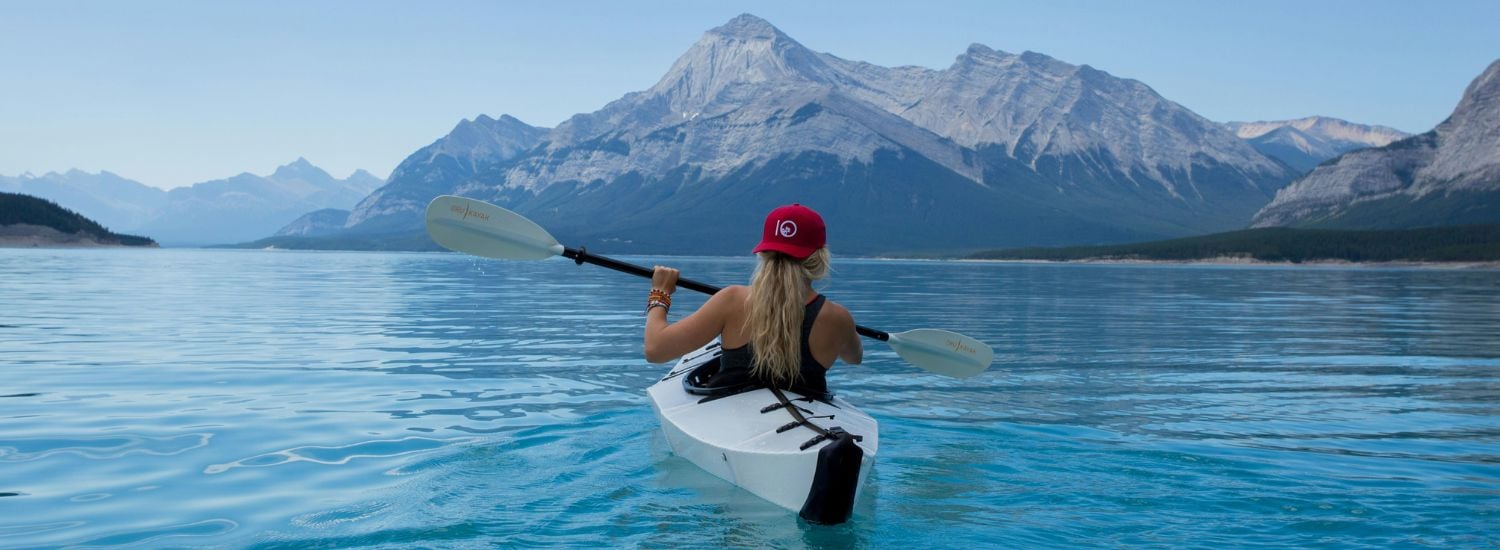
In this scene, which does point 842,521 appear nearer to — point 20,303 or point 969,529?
point 969,529

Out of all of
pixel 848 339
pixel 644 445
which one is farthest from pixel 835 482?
pixel 644 445

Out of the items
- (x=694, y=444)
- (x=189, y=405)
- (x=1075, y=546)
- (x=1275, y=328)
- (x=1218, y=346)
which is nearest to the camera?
(x=1075, y=546)

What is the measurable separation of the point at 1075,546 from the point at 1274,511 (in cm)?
230

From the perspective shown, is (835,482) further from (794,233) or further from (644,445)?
(644,445)

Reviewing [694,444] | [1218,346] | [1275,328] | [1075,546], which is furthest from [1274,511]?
[1275,328]

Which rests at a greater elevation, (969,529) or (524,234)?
(524,234)

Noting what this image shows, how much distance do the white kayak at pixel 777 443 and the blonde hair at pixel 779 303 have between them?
18.5 inches

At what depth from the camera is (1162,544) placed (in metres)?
7.81

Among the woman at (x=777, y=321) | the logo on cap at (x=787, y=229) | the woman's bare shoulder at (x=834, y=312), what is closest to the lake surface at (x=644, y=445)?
the woman at (x=777, y=321)

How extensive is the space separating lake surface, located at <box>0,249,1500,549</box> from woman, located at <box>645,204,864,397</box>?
1.12 m

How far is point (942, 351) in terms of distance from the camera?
13430mm

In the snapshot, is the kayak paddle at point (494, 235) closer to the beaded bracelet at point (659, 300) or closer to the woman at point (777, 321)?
the beaded bracelet at point (659, 300)

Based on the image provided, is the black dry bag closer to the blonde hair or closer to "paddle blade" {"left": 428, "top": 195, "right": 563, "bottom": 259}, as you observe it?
the blonde hair

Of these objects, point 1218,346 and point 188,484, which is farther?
point 1218,346
